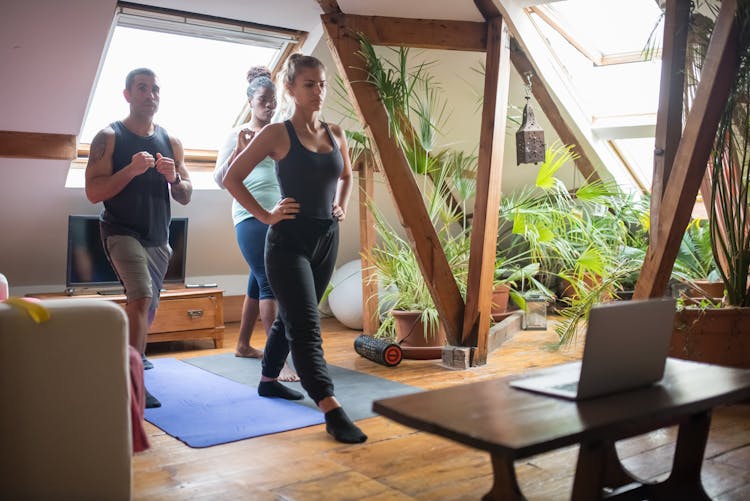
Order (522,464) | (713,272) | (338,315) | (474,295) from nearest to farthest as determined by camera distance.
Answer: (522,464) < (474,295) < (713,272) < (338,315)

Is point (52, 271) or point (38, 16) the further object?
point (52, 271)

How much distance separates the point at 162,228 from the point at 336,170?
2.83 ft

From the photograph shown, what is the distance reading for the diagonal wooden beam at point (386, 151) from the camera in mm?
3896

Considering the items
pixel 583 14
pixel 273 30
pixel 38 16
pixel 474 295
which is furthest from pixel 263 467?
pixel 583 14

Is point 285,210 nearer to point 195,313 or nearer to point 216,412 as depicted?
point 216,412

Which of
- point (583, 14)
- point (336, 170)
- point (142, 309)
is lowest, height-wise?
point (142, 309)

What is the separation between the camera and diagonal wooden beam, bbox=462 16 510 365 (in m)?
4.05

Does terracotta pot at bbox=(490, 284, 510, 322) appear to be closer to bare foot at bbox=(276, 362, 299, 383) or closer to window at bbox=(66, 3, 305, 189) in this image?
bare foot at bbox=(276, 362, 299, 383)

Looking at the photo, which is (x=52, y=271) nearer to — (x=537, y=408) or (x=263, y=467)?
(x=263, y=467)

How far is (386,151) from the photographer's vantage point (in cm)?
390

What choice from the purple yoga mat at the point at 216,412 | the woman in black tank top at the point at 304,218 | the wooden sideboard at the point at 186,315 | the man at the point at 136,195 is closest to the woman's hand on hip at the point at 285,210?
the woman in black tank top at the point at 304,218

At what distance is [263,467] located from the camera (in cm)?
246

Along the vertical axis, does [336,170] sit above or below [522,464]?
above

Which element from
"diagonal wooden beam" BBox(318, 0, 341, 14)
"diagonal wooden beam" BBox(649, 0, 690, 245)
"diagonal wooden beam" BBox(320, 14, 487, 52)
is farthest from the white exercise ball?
"diagonal wooden beam" BBox(649, 0, 690, 245)
